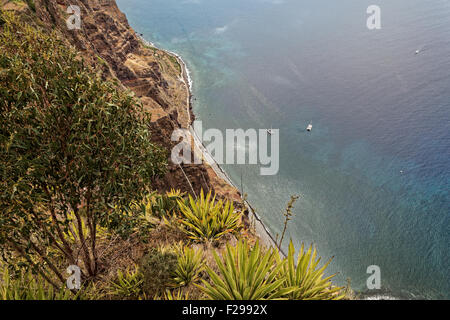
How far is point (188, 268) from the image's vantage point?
293 inches

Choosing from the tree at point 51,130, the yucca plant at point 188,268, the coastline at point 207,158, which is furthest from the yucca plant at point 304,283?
the tree at point 51,130

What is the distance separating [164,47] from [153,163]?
3165 inches

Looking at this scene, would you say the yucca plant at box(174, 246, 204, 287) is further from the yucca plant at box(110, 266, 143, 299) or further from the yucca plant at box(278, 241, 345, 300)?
the yucca plant at box(278, 241, 345, 300)

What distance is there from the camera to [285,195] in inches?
1519

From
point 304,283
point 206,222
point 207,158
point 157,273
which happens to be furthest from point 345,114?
point 157,273

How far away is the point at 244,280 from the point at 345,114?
53.0 meters

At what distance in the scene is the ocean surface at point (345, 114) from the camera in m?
33.4

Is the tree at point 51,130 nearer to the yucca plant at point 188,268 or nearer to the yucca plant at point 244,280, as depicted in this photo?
the yucca plant at point 188,268

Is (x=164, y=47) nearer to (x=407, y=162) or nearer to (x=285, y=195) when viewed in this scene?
(x=285, y=195)

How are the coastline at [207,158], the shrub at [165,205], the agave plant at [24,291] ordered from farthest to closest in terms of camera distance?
the coastline at [207,158]
the shrub at [165,205]
the agave plant at [24,291]

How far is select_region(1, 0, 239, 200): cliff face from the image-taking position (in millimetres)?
25406

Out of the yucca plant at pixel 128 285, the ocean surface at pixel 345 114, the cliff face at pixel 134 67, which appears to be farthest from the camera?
the ocean surface at pixel 345 114

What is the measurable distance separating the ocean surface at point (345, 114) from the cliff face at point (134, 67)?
5199 mm
